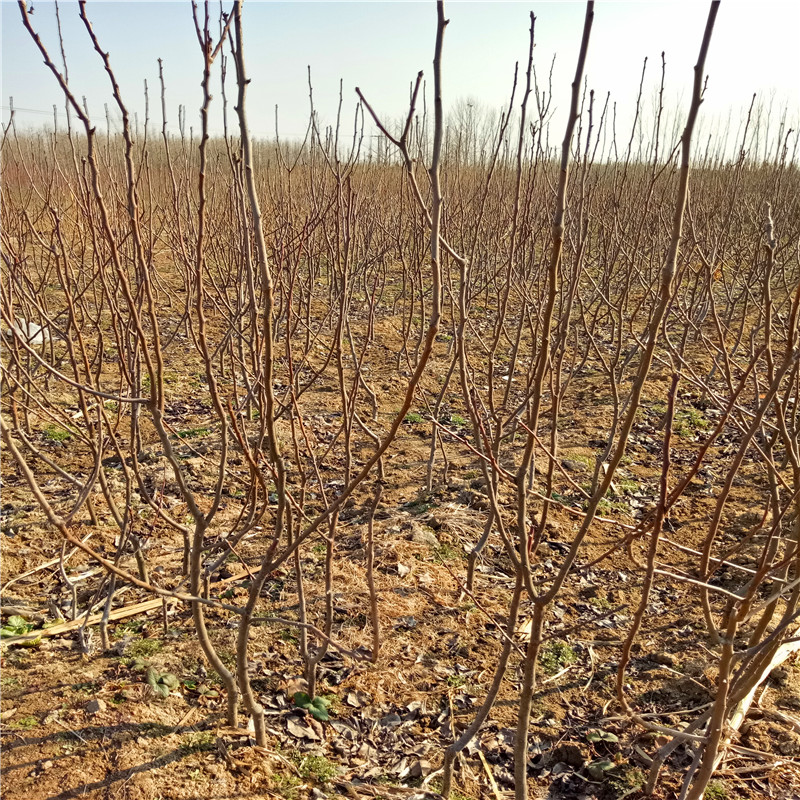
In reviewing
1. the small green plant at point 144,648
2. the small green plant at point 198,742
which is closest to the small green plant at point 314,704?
the small green plant at point 198,742

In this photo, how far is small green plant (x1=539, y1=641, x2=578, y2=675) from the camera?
2404 mm

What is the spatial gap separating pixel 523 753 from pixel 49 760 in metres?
1.25

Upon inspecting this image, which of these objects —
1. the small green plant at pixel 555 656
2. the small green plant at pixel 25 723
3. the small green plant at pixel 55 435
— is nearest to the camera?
the small green plant at pixel 25 723

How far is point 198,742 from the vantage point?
→ 1818mm

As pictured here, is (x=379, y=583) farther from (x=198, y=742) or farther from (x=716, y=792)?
(x=716, y=792)

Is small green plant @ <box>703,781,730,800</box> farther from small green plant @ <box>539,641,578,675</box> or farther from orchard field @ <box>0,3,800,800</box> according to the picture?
small green plant @ <box>539,641,578,675</box>

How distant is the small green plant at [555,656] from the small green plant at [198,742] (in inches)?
49.2

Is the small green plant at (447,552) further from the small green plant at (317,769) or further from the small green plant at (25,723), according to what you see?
the small green plant at (25,723)

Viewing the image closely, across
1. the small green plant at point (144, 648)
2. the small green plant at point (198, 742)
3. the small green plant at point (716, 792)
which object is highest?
the small green plant at point (198, 742)

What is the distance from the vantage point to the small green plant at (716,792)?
1841 millimetres

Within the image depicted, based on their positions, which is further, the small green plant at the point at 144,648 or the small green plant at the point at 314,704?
the small green plant at the point at 144,648

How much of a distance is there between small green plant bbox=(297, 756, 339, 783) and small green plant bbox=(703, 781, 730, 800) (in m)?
1.12

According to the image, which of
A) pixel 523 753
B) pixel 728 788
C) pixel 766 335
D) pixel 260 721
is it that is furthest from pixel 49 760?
pixel 766 335

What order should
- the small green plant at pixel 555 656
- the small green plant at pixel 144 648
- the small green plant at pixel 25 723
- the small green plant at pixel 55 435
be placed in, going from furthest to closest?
the small green plant at pixel 55 435, the small green plant at pixel 555 656, the small green plant at pixel 144 648, the small green plant at pixel 25 723
